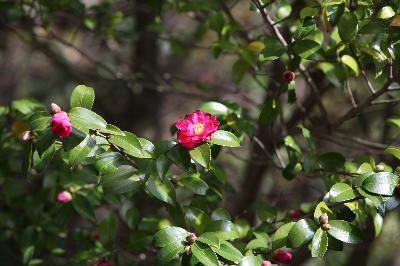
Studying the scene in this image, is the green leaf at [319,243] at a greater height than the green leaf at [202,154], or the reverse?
the green leaf at [202,154]

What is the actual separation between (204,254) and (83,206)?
0.56 metres

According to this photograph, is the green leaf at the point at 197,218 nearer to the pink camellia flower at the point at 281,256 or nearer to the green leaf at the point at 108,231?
the pink camellia flower at the point at 281,256

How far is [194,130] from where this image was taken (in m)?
1.12

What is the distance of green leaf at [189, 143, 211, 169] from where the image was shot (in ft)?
3.62

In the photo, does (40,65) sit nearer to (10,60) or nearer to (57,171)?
(10,60)

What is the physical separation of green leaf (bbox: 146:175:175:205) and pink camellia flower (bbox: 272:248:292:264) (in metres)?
0.27

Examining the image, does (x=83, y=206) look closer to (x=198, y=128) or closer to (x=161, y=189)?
(x=161, y=189)

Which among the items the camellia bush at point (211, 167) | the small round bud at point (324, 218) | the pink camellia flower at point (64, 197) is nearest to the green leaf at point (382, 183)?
the camellia bush at point (211, 167)

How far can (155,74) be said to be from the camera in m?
Answer: 2.66

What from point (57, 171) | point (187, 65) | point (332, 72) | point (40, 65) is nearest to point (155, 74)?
point (57, 171)

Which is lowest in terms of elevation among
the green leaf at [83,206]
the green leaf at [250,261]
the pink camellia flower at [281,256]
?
the green leaf at [83,206]

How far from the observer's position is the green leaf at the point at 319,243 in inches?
43.2

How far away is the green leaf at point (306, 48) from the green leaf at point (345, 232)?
42cm

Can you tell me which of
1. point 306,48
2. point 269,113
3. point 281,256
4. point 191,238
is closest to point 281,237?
point 281,256
